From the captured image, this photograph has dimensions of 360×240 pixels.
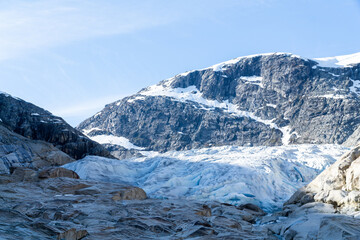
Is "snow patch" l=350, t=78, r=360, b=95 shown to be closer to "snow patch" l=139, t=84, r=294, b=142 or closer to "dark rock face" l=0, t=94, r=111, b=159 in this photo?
"snow patch" l=139, t=84, r=294, b=142

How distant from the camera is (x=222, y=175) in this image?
46.7m

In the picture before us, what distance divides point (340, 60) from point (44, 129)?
404ft

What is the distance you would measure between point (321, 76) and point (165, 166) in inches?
3974

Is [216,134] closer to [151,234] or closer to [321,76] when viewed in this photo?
[321,76]

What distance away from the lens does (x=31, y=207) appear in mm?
18250

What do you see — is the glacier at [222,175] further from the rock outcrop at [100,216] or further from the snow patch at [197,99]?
the snow patch at [197,99]

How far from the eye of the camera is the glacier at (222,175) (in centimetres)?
4066

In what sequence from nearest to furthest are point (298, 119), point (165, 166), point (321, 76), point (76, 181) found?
point (76, 181)
point (165, 166)
point (298, 119)
point (321, 76)

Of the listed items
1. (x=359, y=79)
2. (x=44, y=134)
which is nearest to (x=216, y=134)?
(x=359, y=79)

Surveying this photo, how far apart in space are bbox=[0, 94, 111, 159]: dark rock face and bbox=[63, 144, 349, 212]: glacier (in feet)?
37.5

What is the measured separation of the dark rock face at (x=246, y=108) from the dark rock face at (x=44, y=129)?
66642 mm

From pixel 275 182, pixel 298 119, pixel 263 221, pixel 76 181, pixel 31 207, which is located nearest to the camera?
pixel 31 207

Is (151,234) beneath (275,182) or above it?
above

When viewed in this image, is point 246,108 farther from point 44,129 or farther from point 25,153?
point 25,153
